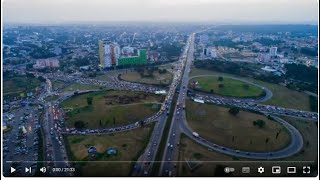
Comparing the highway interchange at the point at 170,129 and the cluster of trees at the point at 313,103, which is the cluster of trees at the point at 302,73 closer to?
the highway interchange at the point at 170,129

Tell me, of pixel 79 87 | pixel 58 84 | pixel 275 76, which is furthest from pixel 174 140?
pixel 275 76

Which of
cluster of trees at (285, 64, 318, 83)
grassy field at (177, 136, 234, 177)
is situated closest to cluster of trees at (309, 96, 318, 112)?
cluster of trees at (285, 64, 318, 83)

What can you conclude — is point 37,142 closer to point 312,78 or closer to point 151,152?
point 151,152
